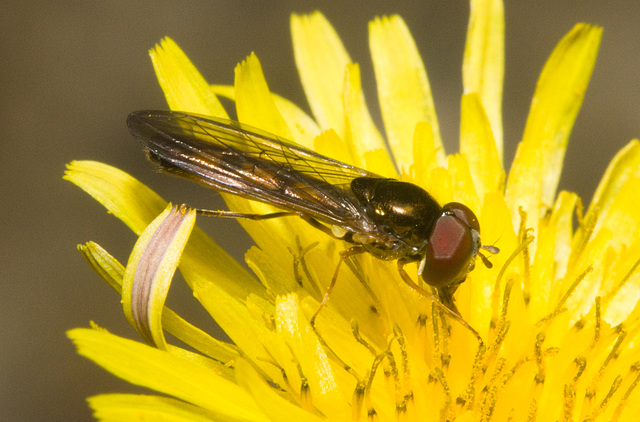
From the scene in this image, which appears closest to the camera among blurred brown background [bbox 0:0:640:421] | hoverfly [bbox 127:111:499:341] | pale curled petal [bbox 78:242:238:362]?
hoverfly [bbox 127:111:499:341]

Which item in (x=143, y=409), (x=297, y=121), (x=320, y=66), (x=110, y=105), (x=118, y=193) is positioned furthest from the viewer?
(x=110, y=105)

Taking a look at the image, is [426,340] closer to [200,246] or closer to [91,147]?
[200,246]

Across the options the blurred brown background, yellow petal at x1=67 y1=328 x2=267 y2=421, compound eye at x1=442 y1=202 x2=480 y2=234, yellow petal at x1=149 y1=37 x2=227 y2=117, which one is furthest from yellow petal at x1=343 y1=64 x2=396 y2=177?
the blurred brown background

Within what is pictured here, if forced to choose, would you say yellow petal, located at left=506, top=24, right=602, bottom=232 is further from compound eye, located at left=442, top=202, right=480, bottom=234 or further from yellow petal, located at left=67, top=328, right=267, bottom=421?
yellow petal, located at left=67, top=328, right=267, bottom=421

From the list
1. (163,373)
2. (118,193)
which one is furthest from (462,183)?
(163,373)

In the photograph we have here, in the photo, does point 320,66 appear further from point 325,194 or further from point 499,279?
point 499,279

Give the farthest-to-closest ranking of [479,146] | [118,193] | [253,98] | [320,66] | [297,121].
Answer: [320,66] < [297,121] < [479,146] < [253,98] < [118,193]

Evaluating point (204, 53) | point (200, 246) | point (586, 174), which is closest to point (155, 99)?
point (204, 53)

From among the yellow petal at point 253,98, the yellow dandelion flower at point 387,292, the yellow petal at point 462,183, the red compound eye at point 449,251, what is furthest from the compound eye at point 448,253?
the yellow petal at point 253,98
